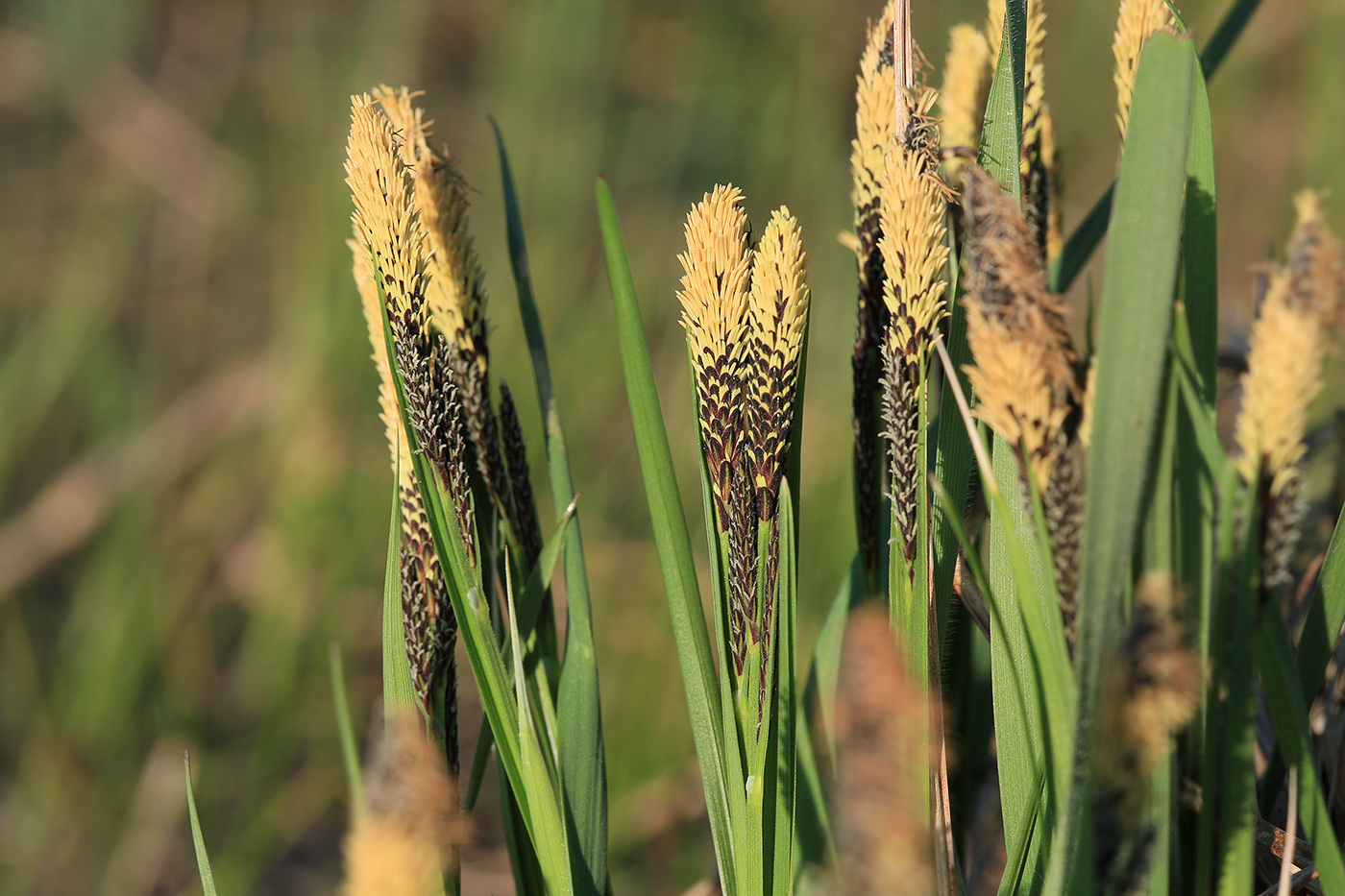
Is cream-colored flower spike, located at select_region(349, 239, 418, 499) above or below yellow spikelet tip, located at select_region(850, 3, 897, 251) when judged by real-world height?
below

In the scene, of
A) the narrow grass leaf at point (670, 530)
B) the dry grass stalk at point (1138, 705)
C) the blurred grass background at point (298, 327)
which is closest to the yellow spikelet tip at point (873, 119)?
the narrow grass leaf at point (670, 530)

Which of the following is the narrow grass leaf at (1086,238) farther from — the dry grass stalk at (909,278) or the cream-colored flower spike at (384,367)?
the cream-colored flower spike at (384,367)

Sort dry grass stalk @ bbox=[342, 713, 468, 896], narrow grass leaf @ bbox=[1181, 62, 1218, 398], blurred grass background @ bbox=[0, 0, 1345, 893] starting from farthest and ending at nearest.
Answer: blurred grass background @ bbox=[0, 0, 1345, 893], narrow grass leaf @ bbox=[1181, 62, 1218, 398], dry grass stalk @ bbox=[342, 713, 468, 896]

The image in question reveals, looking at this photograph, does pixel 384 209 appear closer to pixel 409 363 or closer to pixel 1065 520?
pixel 409 363

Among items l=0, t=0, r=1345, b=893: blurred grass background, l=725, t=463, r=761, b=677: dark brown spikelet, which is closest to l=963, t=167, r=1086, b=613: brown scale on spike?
l=725, t=463, r=761, b=677: dark brown spikelet

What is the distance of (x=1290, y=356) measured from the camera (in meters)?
0.25

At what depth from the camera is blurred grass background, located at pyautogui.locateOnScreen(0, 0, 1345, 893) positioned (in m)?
1.46

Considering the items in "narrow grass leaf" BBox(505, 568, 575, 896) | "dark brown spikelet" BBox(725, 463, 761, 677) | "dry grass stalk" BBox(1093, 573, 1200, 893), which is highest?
"dark brown spikelet" BBox(725, 463, 761, 677)

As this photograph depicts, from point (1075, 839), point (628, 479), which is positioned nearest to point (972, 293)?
point (1075, 839)

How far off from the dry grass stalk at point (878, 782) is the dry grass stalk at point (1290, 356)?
0.13 meters

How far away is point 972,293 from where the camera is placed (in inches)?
11.5

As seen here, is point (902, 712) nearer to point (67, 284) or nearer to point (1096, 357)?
point (1096, 357)

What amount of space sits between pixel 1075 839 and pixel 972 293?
16cm

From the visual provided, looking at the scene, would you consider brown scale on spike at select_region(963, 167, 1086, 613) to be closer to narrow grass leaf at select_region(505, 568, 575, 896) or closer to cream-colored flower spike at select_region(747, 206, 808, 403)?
cream-colored flower spike at select_region(747, 206, 808, 403)
